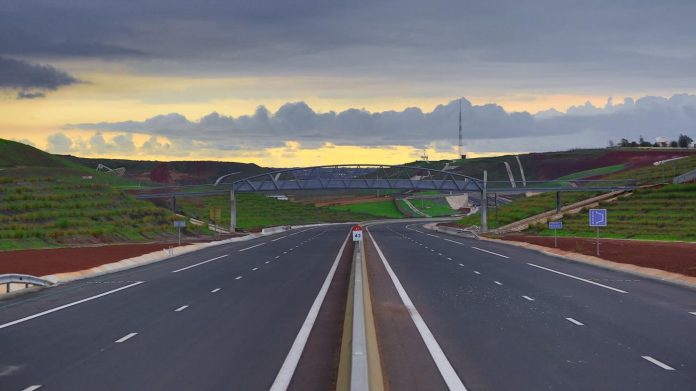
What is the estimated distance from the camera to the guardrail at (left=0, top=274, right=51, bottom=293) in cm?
3234

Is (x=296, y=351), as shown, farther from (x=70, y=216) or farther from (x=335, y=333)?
(x=70, y=216)

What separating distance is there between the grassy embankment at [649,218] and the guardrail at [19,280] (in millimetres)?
58787

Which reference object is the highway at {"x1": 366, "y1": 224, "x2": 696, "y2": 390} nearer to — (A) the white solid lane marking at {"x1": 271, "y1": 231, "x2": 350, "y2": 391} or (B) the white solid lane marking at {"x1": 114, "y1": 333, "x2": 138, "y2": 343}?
(A) the white solid lane marking at {"x1": 271, "y1": 231, "x2": 350, "y2": 391}

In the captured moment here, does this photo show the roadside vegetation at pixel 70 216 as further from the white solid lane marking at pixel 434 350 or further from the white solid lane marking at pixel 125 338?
the white solid lane marking at pixel 125 338

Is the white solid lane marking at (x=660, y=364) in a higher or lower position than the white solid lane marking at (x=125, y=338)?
higher

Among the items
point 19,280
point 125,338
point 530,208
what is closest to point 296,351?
point 125,338

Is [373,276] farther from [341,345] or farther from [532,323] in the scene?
[341,345]

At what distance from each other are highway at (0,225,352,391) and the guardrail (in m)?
0.82

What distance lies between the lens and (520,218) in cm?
13475

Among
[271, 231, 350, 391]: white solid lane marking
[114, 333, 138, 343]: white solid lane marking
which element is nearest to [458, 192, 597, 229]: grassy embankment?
[271, 231, 350, 391]: white solid lane marking

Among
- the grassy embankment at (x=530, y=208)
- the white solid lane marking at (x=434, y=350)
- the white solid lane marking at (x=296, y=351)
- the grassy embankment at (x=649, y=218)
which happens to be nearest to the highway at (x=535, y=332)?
the white solid lane marking at (x=434, y=350)

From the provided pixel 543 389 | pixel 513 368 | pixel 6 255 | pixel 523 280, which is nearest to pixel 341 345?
pixel 513 368

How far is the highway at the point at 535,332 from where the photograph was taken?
15.0 meters

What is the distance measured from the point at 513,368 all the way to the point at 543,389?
195 cm
